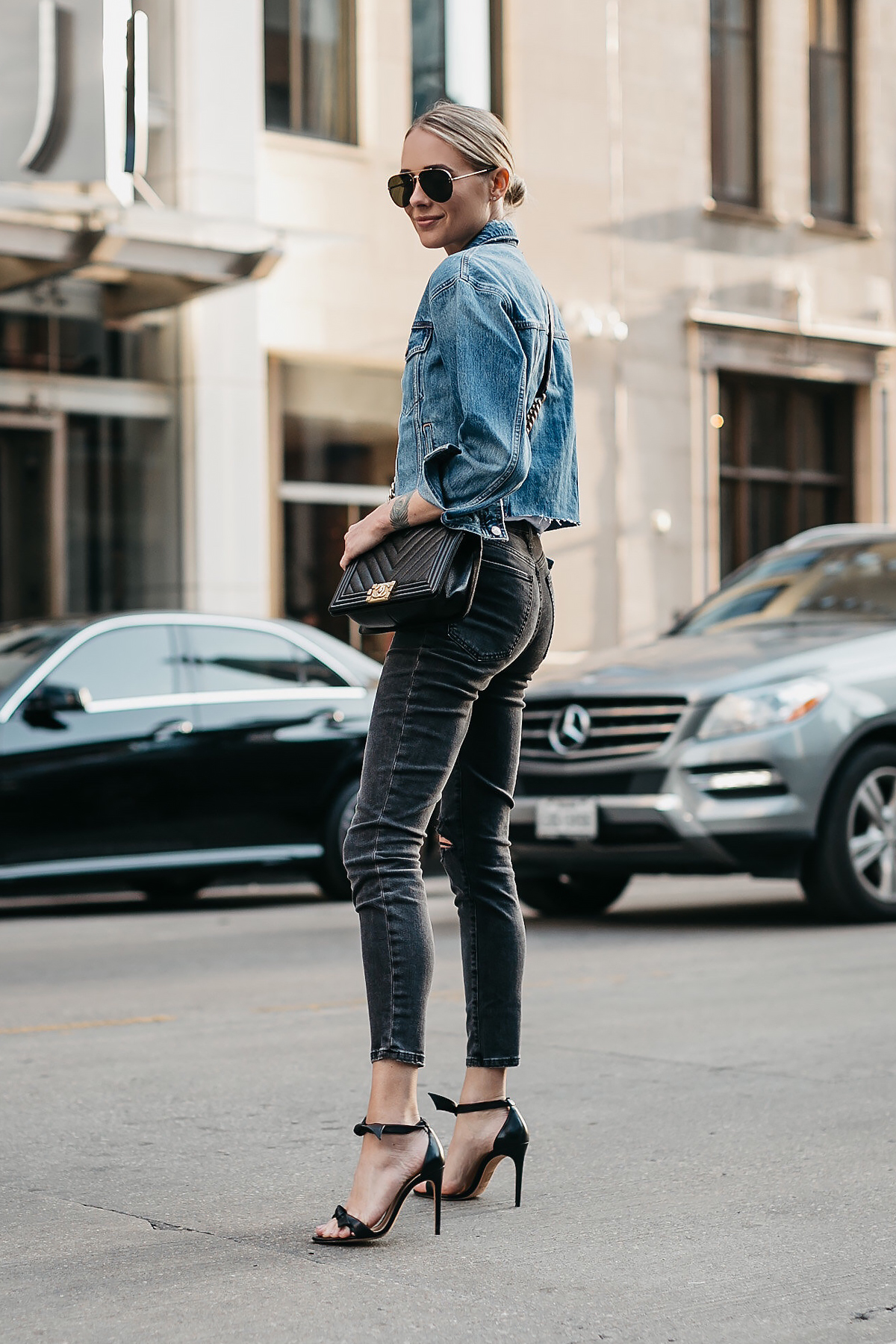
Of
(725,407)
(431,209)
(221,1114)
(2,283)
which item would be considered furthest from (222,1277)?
(725,407)

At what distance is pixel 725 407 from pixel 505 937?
723 inches

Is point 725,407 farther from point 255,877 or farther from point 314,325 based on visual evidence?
point 255,877

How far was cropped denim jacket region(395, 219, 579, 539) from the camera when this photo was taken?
348 centimetres

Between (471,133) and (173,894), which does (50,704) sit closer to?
(173,894)

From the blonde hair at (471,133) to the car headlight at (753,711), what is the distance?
16.0 feet

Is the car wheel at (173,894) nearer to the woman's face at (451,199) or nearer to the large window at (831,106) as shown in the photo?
the woman's face at (451,199)

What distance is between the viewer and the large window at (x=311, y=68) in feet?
57.8

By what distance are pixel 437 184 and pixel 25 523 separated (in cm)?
1307

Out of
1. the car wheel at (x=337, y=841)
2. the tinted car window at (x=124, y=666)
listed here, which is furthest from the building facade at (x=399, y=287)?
the car wheel at (x=337, y=841)

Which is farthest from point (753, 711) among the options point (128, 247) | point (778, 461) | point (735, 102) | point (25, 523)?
point (735, 102)

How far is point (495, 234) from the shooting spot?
147 inches

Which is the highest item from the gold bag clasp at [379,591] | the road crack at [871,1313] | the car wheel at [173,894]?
the gold bag clasp at [379,591]

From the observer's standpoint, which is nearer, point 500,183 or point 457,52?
point 500,183

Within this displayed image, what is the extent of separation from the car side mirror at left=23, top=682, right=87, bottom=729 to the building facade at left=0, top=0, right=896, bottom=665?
508 cm
